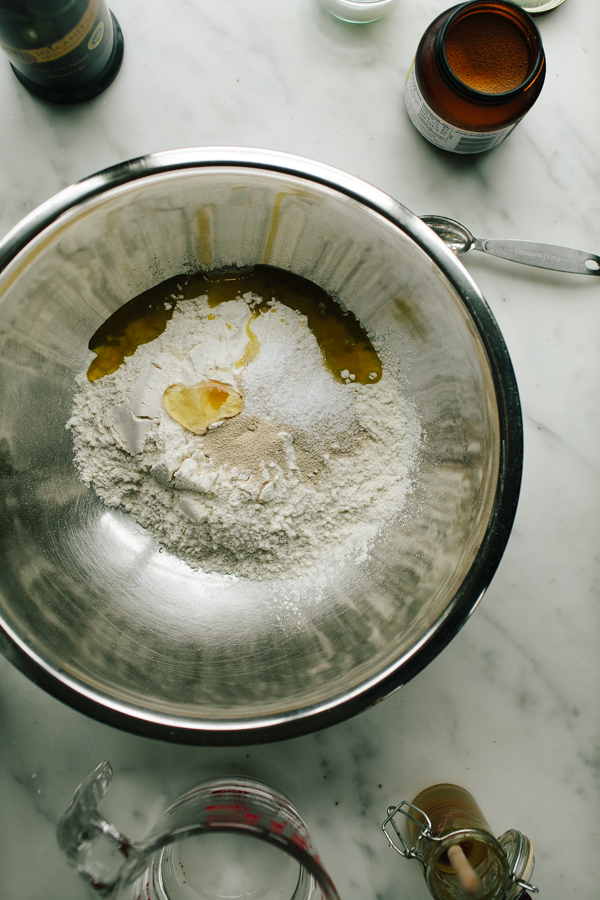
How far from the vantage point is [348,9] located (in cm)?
94

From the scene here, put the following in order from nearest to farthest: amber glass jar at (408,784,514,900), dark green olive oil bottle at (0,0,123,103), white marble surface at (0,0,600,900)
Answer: dark green olive oil bottle at (0,0,123,103) → amber glass jar at (408,784,514,900) → white marble surface at (0,0,600,900)

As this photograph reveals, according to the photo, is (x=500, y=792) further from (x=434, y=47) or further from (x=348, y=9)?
(x=348, y=9)

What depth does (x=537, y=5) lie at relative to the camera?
0.98 metres

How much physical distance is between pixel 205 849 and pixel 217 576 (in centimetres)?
45

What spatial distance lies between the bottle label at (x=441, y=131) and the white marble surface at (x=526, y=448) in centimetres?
4

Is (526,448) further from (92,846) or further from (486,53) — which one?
(92,846)

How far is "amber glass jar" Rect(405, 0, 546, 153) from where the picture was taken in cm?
83

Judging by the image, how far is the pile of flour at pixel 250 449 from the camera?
857 mm

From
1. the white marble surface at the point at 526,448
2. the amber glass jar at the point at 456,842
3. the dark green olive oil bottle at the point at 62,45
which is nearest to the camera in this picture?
the dark green olive oil bottle at the point at 62,45

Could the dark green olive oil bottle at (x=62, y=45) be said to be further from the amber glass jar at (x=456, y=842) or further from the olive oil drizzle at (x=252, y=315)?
the amber glass jar at (x=456, y=842)

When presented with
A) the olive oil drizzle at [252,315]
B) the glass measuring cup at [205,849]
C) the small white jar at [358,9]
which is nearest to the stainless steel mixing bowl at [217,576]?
the olive oil drizzle at [252,315]

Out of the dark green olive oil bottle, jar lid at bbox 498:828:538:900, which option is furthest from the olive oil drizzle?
jar lid at bbox 498:828:538:900

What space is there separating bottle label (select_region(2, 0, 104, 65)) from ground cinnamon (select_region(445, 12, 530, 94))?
1.72ft

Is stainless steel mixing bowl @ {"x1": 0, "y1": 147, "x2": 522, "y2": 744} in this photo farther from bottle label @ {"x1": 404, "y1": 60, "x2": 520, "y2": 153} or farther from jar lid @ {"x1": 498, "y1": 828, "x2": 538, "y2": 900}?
jar lid @ {"x1": 498, "y1": 828, "x2": 538, "y2": 900}
